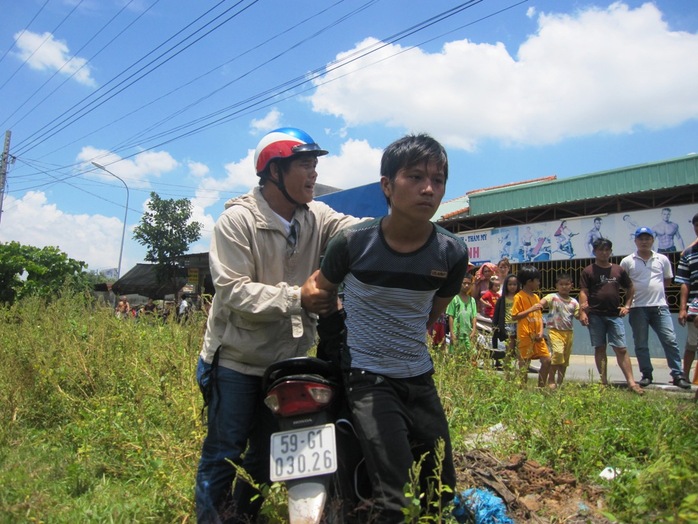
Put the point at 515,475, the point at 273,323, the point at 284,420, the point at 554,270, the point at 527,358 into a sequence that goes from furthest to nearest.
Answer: the point at 554,270
the point at 527,358
the point at 515,475
the point at 273,323
the point at 284,420

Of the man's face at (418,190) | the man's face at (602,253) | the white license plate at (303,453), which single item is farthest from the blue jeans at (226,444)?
the man's face at (602,253)

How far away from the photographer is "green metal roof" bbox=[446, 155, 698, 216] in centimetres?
1502

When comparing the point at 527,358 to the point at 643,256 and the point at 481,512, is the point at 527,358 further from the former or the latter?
the point at 481,512

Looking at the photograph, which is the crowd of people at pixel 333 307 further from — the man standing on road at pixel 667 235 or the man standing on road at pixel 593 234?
the man standing on road at pixel 593 234

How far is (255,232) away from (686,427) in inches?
103

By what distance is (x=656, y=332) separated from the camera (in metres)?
6.88

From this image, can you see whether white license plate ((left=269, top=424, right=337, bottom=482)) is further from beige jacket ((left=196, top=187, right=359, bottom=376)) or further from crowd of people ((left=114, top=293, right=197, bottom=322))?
crowd of people ((left=114, top=293, right=197, bottom=322))

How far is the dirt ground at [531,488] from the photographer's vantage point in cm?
273

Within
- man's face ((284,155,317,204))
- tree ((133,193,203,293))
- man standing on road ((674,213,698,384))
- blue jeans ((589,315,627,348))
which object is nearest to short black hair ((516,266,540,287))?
blue jeans ((589,315,627,348))

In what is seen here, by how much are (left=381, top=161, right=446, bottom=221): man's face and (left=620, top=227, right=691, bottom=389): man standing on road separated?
18.0ft

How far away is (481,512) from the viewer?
2549mm

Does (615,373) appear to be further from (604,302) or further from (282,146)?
(282,146)

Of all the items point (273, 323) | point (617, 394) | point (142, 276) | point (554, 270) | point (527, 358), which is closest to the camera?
point (273, 323)

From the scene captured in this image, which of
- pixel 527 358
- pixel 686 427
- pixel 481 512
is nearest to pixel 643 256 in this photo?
pixel 527 358
